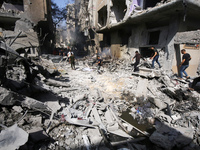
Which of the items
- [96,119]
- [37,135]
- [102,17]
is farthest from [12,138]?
[102,17]

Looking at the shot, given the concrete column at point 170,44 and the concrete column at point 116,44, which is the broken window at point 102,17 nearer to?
the concrete column at point 116,44

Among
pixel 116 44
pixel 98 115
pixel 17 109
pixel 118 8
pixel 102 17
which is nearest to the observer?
pixel 17 109

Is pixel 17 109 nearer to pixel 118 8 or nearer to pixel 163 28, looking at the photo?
pixel 163 28

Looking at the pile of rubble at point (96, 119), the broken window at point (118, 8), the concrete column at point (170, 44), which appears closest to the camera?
the pile of rubble at point (96, 119)

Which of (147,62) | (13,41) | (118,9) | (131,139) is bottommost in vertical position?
(131,139)

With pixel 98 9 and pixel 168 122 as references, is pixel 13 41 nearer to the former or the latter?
pixel 168 122

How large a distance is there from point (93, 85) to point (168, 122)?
4062 mm

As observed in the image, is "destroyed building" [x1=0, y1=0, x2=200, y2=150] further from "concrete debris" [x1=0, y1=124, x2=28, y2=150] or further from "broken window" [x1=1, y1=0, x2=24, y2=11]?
"broken window" [x1=1, y1=0, x2=24, y2=11]

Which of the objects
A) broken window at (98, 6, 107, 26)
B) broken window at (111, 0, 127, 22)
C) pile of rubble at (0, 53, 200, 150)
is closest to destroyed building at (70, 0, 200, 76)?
broken window at (111, 0, 127, 22)

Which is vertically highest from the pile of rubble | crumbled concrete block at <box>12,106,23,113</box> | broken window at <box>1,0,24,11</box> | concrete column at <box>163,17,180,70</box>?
broken window at <box>1,0,24,11</box>

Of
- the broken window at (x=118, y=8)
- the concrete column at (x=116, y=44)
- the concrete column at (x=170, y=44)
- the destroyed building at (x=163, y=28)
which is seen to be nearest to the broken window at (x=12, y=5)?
the destroyed building at (x=163, y=28)

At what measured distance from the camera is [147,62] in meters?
8.38

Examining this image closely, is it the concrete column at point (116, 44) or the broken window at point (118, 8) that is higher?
the broken window at point (118, 8)

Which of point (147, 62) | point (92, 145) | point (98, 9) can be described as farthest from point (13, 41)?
point (98, 9)
